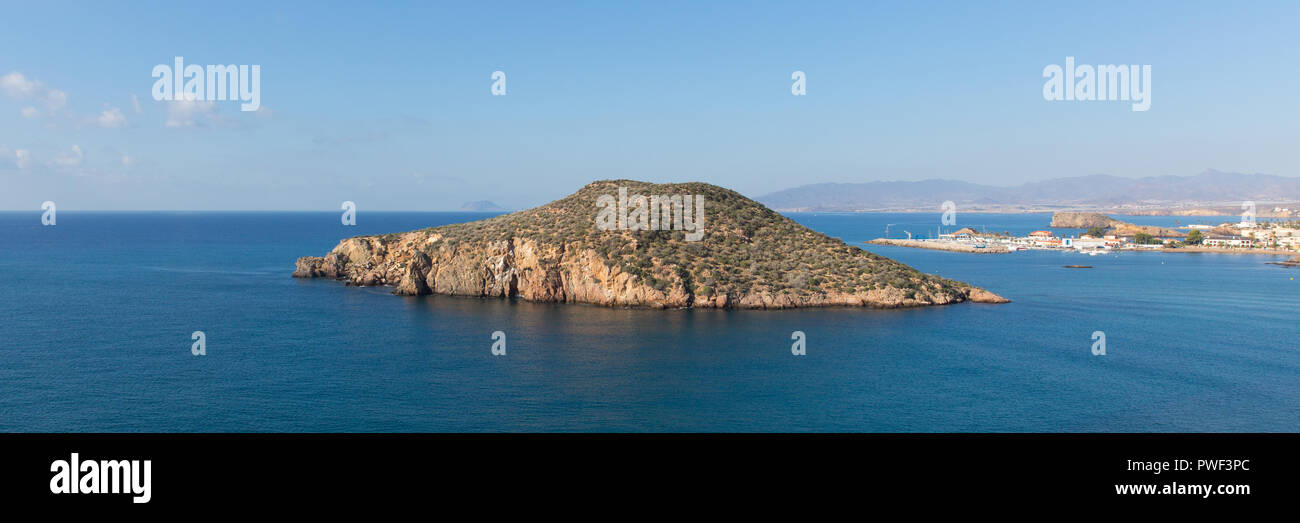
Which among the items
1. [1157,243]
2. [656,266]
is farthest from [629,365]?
[1157,243]

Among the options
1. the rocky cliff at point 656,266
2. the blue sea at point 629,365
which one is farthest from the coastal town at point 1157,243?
the rocky cliff at point 656,266

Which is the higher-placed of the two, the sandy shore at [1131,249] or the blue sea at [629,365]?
the sandy shore at [1131,249]

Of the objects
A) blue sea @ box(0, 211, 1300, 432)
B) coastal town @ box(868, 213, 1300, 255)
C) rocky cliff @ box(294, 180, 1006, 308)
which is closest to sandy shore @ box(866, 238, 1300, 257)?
coastal town @ box(868, 213, 1300, 255)

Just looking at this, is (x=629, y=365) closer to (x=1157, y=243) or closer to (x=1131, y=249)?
(x=1131, y=249)

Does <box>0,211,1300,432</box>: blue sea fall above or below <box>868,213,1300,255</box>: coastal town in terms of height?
below

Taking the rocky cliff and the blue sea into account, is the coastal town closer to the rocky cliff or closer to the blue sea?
the blue sea

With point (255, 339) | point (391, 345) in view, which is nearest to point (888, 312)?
point (391, 345)

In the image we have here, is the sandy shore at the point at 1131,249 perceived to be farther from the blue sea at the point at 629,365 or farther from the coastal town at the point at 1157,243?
the blue sea at the point at 629,365
